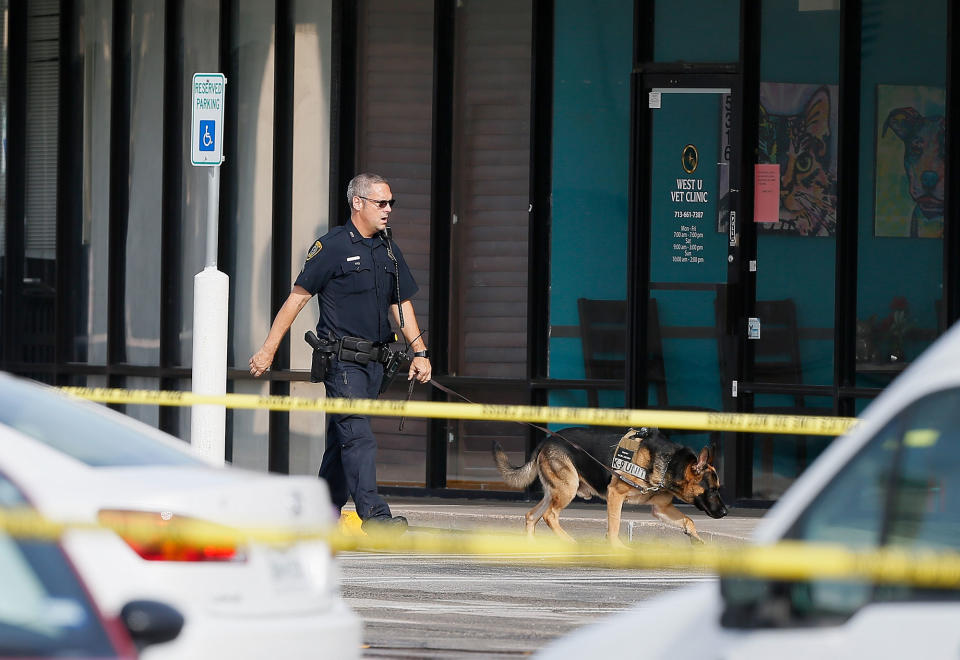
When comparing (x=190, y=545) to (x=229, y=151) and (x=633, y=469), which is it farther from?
(x=229, y=151)

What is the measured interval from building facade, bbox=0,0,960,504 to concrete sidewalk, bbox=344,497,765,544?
0.39 metres

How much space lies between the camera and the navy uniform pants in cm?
959

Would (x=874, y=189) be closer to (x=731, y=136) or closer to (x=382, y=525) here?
(x=731, y=136)

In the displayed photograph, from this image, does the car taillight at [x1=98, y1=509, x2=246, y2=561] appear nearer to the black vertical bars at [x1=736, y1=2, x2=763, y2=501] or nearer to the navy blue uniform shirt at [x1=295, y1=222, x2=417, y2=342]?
the navy blue uniform shirt at [x1=295, y1=222, x2=417, y2=342]

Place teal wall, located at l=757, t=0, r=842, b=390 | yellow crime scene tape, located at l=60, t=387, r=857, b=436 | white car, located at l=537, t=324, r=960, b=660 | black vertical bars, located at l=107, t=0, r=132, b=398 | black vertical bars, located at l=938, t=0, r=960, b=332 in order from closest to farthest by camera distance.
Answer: white car, located at l=537, t=324, r=960, b=660, yellow crime scene tape, located at l=60, t=387, r=857, b=436, black vertical bars, located at l=938, t=0, r=960, b=332, teal wall, located at l=757, t=0, r=842, b=390, black vertical bars, located at l=107, t=0, r=132, b=398

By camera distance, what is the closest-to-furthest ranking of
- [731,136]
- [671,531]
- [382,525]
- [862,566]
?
[862,566]
[382,525]
[671,531]
[731,136]

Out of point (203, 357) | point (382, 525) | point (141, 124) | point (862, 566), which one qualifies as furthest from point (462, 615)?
point (141, 124)

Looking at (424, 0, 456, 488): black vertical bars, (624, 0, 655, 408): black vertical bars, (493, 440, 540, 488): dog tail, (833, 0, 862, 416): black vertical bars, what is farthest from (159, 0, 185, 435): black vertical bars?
(833, 0, 862, 416): black vertical bars

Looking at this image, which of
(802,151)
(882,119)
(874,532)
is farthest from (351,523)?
(874,532)

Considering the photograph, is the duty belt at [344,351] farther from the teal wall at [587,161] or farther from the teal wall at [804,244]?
the teal wall at [804,244]

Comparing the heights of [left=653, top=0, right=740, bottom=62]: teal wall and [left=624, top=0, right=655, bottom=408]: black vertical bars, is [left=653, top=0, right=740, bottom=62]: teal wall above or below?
above

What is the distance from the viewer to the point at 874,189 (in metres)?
12.1

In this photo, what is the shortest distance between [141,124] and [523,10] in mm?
3542

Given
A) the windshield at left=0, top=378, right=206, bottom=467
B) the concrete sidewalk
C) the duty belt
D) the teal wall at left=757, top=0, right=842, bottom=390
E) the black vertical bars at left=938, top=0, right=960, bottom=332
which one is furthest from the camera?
the teal wall at left=757, top=0, right=842, bottom=390
